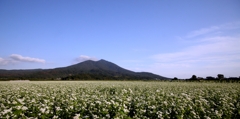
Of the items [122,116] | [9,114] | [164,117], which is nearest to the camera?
[9,114]

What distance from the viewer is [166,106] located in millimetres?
8883

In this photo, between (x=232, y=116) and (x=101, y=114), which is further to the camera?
(x=232, y=116)

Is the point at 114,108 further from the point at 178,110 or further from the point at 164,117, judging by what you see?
the point at 178,110

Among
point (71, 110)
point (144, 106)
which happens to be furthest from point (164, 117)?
point (71, 110)

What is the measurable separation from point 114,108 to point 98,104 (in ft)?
3.37

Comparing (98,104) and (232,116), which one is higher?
(98,104)

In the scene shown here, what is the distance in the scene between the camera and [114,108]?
761 centimetres

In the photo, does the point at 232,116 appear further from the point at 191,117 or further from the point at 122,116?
the point at 122,116

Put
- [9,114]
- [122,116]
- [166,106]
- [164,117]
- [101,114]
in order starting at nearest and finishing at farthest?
[9,114] → [122,116] → [101,114] → [164,117] → [166,106]

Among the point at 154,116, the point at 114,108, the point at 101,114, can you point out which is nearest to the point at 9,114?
the point at 101,114

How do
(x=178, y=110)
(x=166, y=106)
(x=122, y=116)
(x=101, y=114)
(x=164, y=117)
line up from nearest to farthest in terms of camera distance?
(x=122, y=116)
(x=101, y=114)
(x=164, y=117)
(x=178, y=110)
(x=166, y=106)

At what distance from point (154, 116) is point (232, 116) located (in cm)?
391

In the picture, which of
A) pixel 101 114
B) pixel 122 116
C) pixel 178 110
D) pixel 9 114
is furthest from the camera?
pixel 178 110

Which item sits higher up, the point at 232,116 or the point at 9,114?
the point at 9,114
